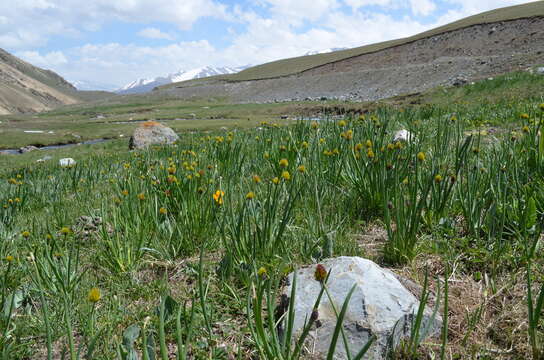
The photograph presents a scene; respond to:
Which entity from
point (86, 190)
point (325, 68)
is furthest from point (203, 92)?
point (86, 190)

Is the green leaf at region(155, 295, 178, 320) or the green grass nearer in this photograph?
the green leaf at region(155, 295, 178, 320)

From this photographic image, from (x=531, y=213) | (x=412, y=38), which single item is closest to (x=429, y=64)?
(x=412, y=38)

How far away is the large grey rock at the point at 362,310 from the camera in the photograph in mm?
1444

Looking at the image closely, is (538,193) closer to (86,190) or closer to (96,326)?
(96,326)

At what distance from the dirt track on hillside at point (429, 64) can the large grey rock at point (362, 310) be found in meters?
24.8

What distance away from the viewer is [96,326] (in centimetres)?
180

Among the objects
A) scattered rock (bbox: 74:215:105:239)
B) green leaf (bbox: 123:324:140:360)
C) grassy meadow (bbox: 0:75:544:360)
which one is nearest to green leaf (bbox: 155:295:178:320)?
grassy meadow (bbox: 0:75:544:360)

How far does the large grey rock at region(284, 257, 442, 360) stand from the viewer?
1444 mm

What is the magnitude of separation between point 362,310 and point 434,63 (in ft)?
135

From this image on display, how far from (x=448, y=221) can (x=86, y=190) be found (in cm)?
494

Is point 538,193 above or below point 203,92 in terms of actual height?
below

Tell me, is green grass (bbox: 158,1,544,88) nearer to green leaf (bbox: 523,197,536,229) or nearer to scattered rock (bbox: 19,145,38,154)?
green leaf (bbox: 523,197,536,229)

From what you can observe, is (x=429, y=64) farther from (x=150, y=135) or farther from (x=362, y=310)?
(x=362, y=310)

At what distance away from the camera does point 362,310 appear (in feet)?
4.97
